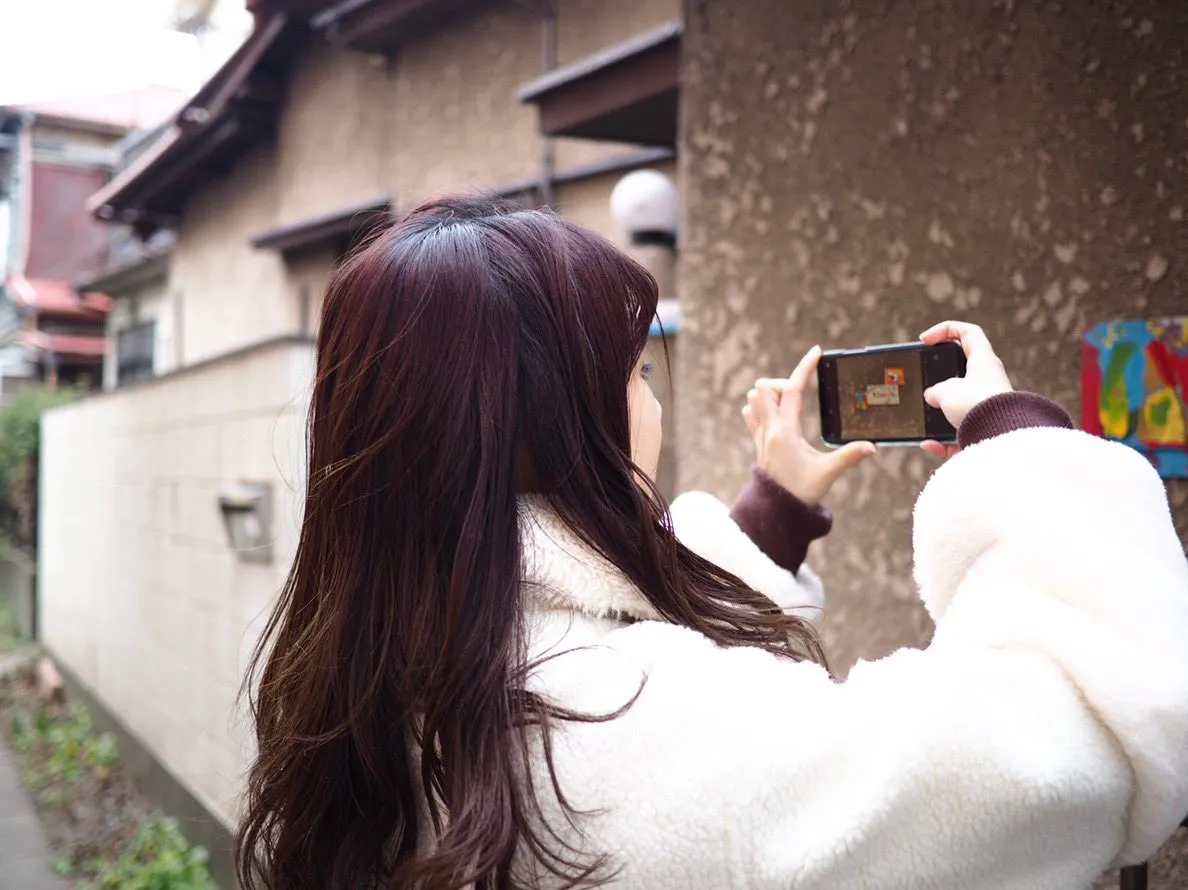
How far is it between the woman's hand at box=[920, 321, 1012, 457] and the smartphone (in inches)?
1.3

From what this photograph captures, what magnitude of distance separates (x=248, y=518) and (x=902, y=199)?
7.97 ft

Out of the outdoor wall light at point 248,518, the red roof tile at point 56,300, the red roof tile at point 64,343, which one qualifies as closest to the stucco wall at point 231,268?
the outdoor wall light at point 248,518

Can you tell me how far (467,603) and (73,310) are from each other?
1846cm

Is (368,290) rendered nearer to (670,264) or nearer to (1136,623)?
(1136,623)

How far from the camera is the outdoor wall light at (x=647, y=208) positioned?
4477 millimetres

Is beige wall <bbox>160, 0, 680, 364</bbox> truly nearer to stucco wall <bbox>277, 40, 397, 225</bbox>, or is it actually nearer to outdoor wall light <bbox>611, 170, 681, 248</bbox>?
stucco wall <bbox>277, 40, 397, 225</bbox>

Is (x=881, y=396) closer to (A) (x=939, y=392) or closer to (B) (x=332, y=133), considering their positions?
(A) (x=939, y=392)

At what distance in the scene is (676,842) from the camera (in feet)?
3.07

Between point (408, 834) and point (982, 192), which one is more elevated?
point (982, 192)

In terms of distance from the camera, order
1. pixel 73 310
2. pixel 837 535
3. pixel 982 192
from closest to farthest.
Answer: pixel 982 192
pixel 837 535
pixel 73 310

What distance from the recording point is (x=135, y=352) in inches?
554

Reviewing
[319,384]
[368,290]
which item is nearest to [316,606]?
[319,384]

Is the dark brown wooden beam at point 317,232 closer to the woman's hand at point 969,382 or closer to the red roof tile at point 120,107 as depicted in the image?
the woman's hand at point 969,382

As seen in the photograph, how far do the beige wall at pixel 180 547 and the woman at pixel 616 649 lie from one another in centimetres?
114
